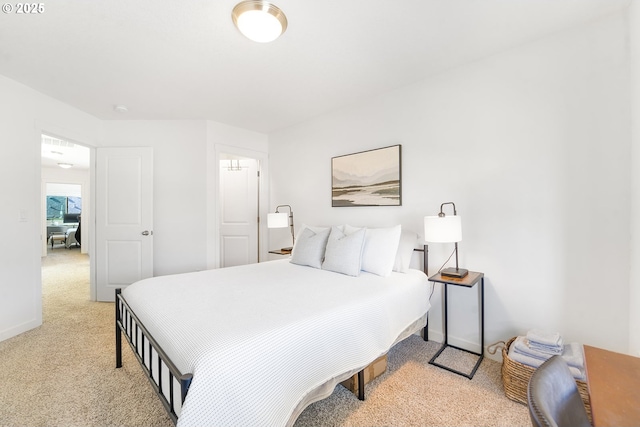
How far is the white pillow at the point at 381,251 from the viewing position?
8.02 feet

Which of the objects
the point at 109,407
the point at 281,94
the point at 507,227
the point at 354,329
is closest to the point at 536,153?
the point at 507,227

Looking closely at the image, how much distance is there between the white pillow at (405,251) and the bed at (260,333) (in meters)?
0.11

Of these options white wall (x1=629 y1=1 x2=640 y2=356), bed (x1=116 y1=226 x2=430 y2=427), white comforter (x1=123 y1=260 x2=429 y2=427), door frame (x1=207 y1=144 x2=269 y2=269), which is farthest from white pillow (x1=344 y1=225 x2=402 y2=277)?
door frame (x1=207 y1=144 x2=269 y2=269)

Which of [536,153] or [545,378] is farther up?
[536,153]

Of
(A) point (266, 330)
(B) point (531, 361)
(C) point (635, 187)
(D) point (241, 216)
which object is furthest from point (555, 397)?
(D) point (241, 216)

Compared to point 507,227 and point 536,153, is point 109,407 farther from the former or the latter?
point 536,153

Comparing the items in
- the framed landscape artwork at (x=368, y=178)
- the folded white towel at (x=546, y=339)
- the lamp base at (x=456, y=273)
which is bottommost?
the folded white towel at (x=546, y=339)

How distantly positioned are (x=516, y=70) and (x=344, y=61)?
1.37 metres

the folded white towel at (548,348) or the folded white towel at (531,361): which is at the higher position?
the folded white towel at (548,348)

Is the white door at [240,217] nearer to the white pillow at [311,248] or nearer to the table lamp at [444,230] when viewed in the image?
the white pillow at [311,248]

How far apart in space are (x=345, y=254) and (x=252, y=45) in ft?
6.07

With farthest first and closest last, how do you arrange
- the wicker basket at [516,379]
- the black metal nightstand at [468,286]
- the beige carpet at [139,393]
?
the black metal nightstand at [468,286]
the wicker basket at [516,379]
the beige carpet at [139,393]

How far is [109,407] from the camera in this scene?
171cm

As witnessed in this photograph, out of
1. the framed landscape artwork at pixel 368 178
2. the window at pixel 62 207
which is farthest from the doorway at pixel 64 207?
the framed landscape artwork at pixel 368 178
